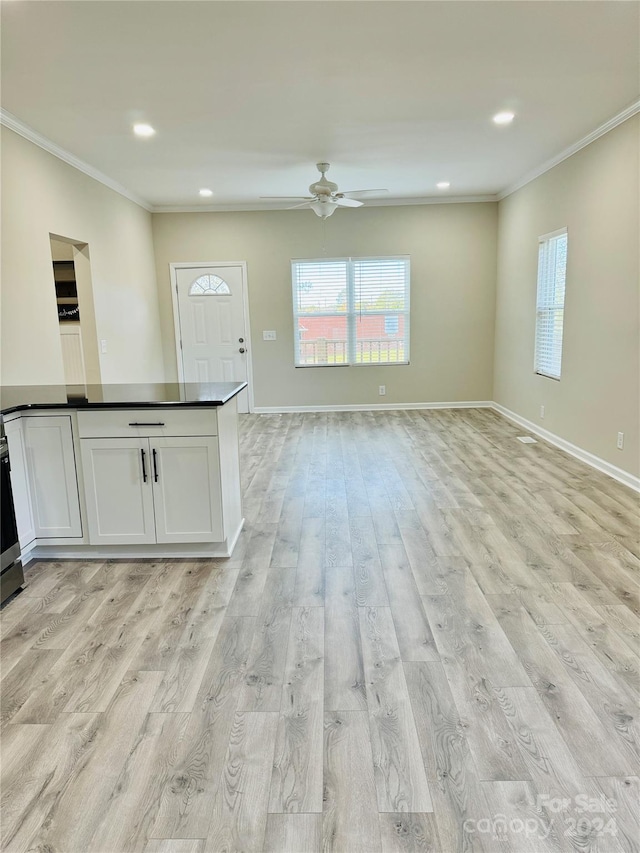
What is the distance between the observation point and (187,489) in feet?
9.25

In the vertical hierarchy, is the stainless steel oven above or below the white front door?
below

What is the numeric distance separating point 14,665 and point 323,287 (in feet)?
19.7

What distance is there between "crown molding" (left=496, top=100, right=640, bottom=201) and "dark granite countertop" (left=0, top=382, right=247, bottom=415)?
3580 millimetres

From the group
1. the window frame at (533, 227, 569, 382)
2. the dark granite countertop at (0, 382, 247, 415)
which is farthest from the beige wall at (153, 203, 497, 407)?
the dark granite countertop at (0, 382, 247, 415)

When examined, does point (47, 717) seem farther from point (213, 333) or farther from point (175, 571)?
point (213, 333)

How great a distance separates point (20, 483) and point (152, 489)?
72 centimetres

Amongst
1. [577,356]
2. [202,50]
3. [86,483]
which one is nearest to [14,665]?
[86,483]

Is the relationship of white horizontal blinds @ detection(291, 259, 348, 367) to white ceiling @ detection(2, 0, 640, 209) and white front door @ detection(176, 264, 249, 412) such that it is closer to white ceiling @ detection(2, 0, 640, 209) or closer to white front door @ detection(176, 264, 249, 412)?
white front door @ detection(176, 264, 249, 412)

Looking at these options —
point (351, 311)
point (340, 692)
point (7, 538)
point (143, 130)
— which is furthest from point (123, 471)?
point (351, 311)

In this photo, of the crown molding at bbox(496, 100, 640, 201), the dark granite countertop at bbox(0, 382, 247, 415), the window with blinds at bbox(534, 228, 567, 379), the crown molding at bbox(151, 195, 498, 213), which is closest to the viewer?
Answer: the dark granite countertop at bbox(0, 382, 247, 415)

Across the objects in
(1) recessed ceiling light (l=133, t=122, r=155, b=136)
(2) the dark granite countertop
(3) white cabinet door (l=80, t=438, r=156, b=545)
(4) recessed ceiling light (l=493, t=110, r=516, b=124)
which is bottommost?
(3) white cabinet door (l=80, t=438, r=156, b=545)

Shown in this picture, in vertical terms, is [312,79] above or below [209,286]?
above

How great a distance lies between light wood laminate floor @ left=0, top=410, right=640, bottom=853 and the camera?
136 cm

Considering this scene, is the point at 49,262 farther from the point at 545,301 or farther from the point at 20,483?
the point at 545,301
